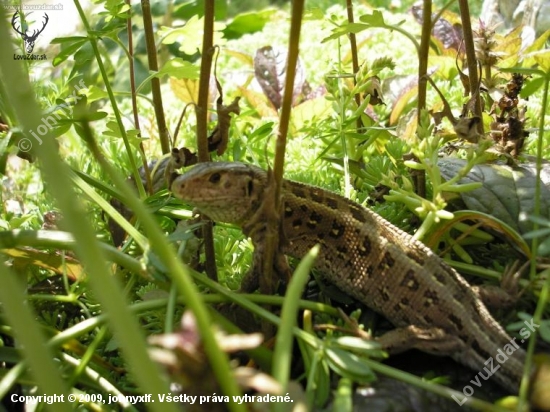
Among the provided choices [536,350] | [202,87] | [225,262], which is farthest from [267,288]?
[536,350]

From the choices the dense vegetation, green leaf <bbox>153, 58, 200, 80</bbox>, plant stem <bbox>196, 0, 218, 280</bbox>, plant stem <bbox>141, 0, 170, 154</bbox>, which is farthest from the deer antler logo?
plant stem <bbox>196, 0, 218, 280</bbox>

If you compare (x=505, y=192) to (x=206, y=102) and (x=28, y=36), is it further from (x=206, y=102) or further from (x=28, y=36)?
(x=28, y=36)

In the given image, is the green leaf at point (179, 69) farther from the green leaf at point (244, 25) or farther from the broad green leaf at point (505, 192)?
the green leaf at point (244, 25)

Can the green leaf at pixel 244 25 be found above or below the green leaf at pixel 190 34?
below

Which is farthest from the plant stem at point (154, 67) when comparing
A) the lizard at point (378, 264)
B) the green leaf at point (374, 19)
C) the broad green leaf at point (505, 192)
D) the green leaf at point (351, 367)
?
the green leaf at point (351, 367)

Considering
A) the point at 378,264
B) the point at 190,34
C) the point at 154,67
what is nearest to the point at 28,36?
the point at 154,67

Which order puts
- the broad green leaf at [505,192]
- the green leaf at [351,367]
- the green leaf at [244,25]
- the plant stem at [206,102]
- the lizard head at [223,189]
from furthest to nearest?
1. the green leaf at [244,25]
2. the broad green leaf at [505,192]
3. the lizard head at [223,189]
4. the plant stem at [206,102]
5. the green leaf at [351,367]

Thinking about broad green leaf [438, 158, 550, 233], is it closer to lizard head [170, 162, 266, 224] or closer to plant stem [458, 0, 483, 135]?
plant stem [458, 0, 483, 135]

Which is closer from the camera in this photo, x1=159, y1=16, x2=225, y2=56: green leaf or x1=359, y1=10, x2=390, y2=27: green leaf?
x1=359, y1=10, x2=390, y2=27: green leaf
